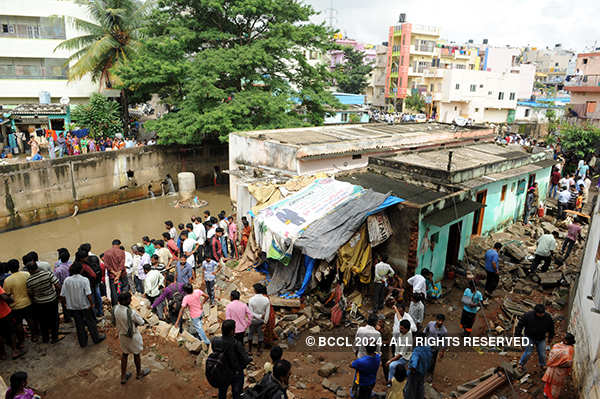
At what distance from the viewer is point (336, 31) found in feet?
80.0

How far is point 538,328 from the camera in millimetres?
7062

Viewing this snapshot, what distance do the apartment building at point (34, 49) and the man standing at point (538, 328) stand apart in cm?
2736

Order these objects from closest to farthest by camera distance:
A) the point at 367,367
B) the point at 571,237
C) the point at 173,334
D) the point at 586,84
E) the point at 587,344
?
the point at 367,367, the point at 587,344, the point at 173,334, the point at 571,237, the point at 586,84

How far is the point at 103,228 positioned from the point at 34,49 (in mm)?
14739

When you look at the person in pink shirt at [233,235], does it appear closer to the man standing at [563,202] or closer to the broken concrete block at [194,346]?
the broken concrete block at [194,346]

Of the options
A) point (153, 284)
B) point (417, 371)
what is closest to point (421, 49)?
point (153, 284)

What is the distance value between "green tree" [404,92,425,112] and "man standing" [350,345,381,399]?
45.7 m

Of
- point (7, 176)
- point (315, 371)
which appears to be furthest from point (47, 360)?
point (7, 176)

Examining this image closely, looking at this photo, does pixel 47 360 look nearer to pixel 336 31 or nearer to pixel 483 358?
pixel 483 358

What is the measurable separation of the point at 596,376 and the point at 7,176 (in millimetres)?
21113

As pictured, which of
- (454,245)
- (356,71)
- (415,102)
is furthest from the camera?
(356,71)

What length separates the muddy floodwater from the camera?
16939 millimetres

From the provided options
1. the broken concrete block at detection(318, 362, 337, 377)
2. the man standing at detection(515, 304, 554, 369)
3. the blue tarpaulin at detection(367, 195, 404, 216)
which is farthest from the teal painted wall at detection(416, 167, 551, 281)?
the broken concrete block at detection(318, 362, 337, 377)

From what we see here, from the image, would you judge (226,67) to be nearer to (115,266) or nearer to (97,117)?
(97,117)
